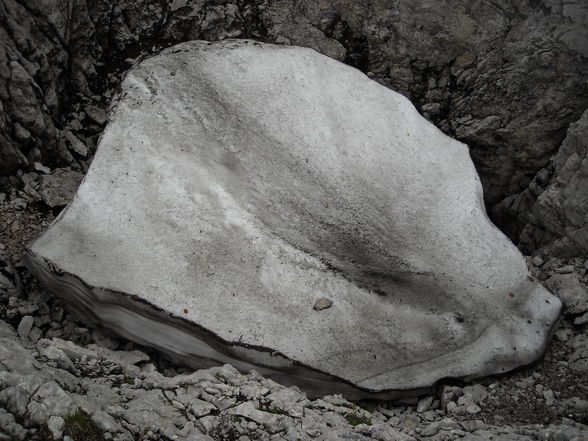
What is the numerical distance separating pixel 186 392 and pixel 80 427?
102cm

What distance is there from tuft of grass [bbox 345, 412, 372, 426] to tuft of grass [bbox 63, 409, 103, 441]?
208cm

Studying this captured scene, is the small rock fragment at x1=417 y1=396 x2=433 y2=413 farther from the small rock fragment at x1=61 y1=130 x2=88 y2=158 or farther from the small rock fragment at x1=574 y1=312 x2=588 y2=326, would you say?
the small rock fragment at x1=61 y1=130 x2=88 y2=158

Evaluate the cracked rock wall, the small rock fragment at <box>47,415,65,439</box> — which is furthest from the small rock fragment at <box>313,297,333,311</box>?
the cracked rock wall

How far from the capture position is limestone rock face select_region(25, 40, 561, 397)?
521cm

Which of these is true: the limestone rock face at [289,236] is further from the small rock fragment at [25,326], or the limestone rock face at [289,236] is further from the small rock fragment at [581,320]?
the small rock fragment at [25,326]

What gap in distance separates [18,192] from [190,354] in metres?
2.70

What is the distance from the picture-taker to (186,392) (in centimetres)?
446

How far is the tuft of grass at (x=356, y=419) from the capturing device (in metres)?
4.66

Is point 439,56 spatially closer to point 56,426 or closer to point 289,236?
point 289,236

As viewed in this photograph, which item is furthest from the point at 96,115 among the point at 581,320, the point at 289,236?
the point at 581,320

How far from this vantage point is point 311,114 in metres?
6.60

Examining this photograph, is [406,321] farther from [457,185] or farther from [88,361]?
[88,361]

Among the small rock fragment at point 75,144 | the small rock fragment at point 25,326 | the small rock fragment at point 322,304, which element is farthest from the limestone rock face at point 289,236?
the small rock fragment at point 75,144

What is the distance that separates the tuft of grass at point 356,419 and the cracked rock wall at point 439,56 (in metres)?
3.32
